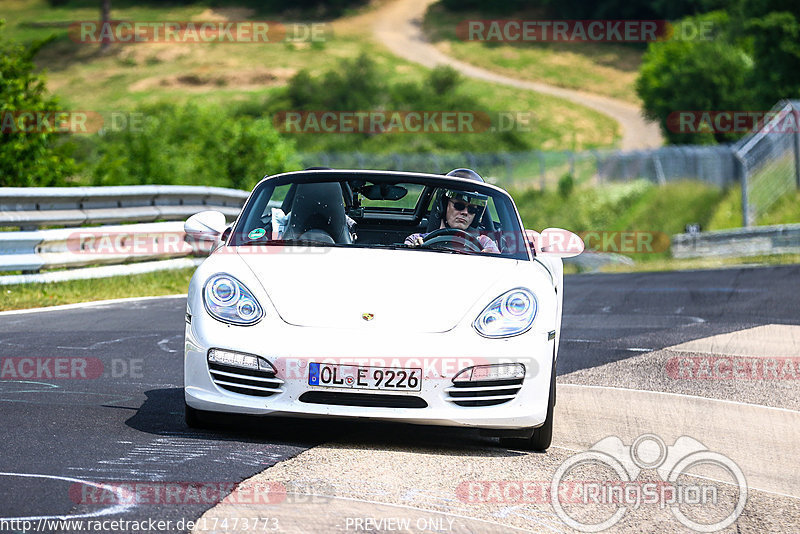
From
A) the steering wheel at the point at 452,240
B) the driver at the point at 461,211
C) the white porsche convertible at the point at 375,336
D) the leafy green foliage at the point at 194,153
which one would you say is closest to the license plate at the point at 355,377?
the white porsche convertible at the point at 375,336

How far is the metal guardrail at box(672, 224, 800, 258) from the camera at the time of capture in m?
22.8

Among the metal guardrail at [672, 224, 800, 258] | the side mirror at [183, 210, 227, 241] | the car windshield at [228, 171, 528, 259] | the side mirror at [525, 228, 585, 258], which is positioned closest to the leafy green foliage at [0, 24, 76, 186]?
the car windshield at [228, 171, 528, 259]

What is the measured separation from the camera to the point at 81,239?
1331 cm

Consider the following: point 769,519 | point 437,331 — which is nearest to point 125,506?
point 437,331

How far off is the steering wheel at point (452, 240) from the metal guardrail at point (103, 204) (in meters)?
6.66

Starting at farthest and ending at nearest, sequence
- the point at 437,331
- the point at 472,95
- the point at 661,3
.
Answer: the point at 661,3 < the point at 472,95 < the point at 437,331

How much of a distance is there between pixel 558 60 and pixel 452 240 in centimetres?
9668

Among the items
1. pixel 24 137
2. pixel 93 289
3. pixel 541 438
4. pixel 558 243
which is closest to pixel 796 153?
pixel 24 137

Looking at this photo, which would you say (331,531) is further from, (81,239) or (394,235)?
(81,239)

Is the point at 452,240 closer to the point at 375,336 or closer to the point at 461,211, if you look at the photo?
the point at 461,211

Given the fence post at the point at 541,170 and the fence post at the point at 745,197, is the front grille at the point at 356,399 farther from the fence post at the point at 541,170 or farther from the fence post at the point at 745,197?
the fence post at the point at 541,170

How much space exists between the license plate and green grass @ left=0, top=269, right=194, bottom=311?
707 cm

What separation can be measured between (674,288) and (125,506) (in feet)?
42.3

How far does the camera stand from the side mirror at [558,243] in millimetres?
7098
